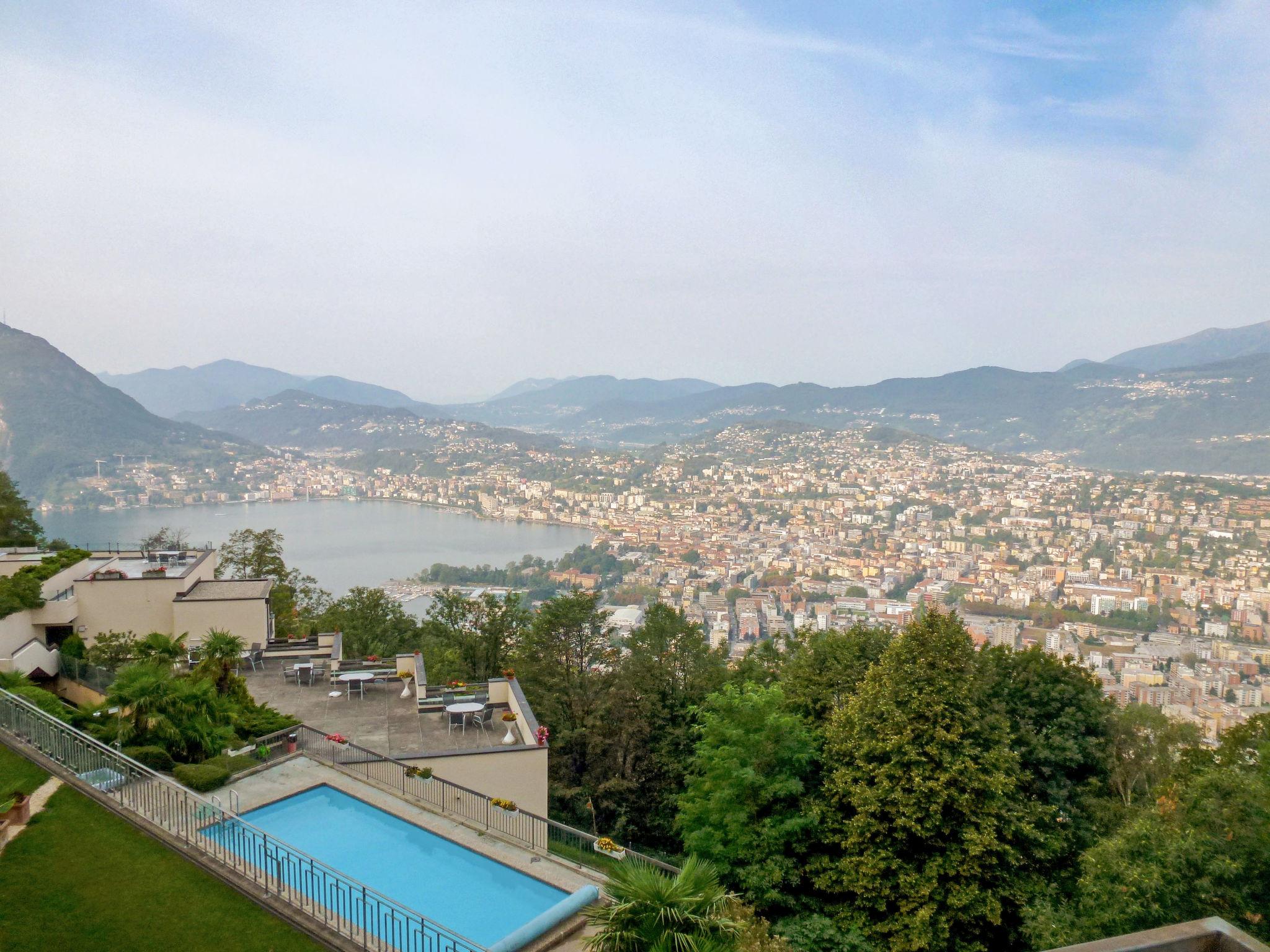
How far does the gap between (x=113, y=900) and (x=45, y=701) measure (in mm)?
4827

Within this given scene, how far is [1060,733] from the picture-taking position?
14.4m

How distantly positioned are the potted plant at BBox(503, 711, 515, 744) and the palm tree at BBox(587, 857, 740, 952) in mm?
6323

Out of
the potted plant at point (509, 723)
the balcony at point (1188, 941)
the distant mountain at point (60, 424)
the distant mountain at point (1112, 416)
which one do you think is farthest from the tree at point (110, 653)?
the distant mountain at point (1112, 416)

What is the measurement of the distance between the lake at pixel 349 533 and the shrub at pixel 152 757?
49.6 metres

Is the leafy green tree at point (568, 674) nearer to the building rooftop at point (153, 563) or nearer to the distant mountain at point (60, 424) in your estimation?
the building rooftop at point (153, 563)

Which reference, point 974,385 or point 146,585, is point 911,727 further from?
point 974,385

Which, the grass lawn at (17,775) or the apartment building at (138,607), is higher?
the grass lawn at (17,775)

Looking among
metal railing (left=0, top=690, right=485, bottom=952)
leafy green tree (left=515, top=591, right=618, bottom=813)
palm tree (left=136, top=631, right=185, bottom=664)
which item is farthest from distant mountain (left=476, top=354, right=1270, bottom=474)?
metal railing (left=0, top=690, right=485, bottom=952)

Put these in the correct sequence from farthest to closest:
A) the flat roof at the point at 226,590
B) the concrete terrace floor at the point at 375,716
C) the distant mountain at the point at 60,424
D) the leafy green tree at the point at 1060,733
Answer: the distant mountain at the point at 60,424 < the flat roof at the point at 226,590 < the leafy green tree at the point at 1060,733 < the concrete terrace floor at the point at 375,716

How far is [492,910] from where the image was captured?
24.1 feet

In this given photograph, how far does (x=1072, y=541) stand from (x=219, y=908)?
92.2 m

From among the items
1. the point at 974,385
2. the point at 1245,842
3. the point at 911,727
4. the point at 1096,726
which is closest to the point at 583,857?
the point at 911,727

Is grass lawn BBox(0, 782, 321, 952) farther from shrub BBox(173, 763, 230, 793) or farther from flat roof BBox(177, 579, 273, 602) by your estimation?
flat roof BBox(177, 579, 273, 602)

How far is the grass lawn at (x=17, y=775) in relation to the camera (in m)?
7.40
